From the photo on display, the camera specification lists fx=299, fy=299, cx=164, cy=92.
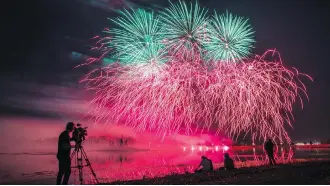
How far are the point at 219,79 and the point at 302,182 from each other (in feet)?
41.1

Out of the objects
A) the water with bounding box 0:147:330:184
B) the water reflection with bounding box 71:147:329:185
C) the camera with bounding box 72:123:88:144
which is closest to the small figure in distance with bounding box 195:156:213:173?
the water reflection with bounding box 71:147:329:185

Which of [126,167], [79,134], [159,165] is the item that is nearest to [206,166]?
[79,134]

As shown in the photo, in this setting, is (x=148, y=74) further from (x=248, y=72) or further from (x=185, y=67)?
(x=248, y=72)

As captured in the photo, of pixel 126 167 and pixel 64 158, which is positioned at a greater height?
pixel 64 158

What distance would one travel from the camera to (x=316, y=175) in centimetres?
1182

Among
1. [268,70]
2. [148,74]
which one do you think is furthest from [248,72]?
[148,74]

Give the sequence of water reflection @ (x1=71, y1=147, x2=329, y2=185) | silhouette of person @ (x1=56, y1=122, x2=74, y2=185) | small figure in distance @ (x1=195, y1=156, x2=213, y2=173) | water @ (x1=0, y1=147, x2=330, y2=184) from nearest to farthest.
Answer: silhouette of person @ (x1=56, y1=122, x2=74, y2=185) → small figure in distance @ (x1=195, y1=156, x2=213, y2=173) → water reflection @ (x1=71, y1=147, x2=329, y2=185) → water @ (x1=0, y1=147, x2=330, y2=184)

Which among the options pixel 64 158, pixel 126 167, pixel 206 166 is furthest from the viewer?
pixel 126 167

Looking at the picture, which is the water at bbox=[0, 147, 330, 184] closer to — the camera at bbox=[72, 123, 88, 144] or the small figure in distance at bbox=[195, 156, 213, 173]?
the small figure in distance at bbox=[195, 156, 213, 173]

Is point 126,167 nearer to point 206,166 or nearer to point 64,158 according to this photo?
point 206,166

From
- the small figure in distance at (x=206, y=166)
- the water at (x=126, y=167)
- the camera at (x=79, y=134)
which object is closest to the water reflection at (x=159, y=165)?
the water at (x=126, y=167)

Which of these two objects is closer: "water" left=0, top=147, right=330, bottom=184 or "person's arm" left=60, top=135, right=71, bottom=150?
"person's arm" left=60, top=135, right=71, bottom=150

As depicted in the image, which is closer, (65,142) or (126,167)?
(65,142)

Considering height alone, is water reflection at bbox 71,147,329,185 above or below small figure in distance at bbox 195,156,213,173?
below
